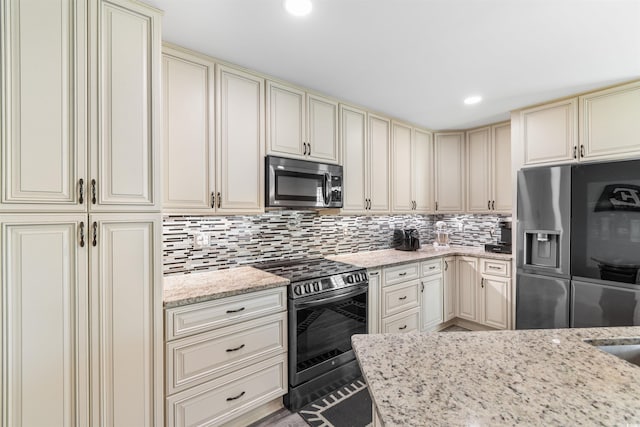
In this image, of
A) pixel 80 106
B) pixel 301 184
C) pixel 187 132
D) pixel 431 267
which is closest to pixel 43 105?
pixel 80 106

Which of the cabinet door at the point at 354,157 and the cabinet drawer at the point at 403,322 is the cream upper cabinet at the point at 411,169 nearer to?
the cabinet door at the point at 354,157

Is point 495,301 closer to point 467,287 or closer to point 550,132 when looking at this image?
point 467,287

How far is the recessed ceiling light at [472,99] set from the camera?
2.69 meters

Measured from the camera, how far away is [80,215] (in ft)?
4.32

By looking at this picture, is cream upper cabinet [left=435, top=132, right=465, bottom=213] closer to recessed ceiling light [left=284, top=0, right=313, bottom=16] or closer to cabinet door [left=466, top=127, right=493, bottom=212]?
cabinet door [left=466, top=127, right=493, bottom=212]

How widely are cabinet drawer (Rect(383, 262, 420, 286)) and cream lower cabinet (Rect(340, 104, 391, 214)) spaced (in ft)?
2.19

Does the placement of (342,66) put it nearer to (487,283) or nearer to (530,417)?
(530,417)

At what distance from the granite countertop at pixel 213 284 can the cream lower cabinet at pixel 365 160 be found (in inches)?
45.2

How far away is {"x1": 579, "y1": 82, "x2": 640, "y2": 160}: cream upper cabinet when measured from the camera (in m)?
2.35

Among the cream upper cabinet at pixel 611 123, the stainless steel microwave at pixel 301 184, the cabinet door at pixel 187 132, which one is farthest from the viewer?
the cream upper cabinet at pixel 611 123

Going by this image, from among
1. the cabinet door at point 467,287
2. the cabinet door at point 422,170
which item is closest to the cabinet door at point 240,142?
the cabinet door at point 422,170

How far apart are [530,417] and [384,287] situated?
6.70 ft

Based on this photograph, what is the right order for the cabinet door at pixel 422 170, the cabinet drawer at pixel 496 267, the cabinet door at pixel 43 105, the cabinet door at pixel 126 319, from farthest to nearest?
1. the cabinet door at pixel 422 170
2. the cabinet drawer at pixel 496 267
3. the cabinet door at pixel 126 319
4. the cabinet door at pixel 43 105

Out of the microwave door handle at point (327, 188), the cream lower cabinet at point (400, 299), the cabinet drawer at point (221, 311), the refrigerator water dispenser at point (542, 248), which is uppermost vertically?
the microwave door handle at point (327, 188)
